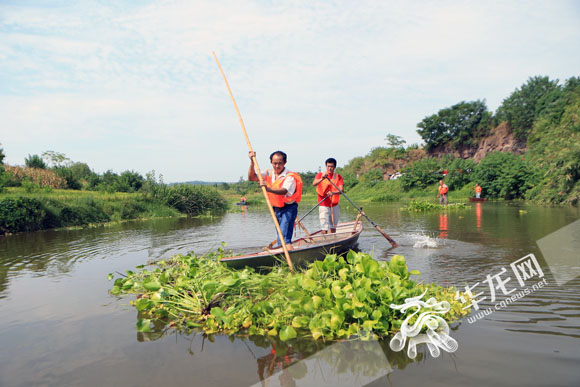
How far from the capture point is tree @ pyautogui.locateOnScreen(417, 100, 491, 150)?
1501 inches

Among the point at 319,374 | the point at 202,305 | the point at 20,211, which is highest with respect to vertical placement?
the point at 20,211

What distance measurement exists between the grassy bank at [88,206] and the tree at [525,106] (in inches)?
1107

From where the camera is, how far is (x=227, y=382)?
2.91 meters

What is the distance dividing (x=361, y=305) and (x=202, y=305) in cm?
182

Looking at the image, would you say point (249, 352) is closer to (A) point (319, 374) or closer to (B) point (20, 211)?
(A) point (319, 374)

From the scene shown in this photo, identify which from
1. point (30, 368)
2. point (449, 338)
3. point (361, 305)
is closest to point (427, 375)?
point (449, 338)

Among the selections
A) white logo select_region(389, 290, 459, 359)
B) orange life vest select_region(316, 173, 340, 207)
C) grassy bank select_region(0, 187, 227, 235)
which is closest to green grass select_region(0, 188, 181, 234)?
grassy bank select_region(0, 187, 227, 235)

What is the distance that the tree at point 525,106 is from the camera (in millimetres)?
34094

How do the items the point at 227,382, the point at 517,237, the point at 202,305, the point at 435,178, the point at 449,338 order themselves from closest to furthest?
the point at 227,382 < the point at 449,338 < the point at 202,305 < the point at 517,237 < the point at 435,178

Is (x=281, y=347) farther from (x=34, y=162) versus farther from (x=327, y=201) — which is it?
(x=34, y=162)

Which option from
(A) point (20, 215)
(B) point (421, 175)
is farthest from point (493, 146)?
(A) point (20, 215)

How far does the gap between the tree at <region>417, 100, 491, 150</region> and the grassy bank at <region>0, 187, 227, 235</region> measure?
83.9ft

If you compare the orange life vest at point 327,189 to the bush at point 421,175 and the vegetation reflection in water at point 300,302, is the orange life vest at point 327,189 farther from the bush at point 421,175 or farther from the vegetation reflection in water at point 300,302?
the bush at point 421,175

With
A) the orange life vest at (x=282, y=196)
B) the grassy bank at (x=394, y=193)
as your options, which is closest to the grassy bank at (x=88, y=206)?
the grassy bank at (x=394, y=193)
